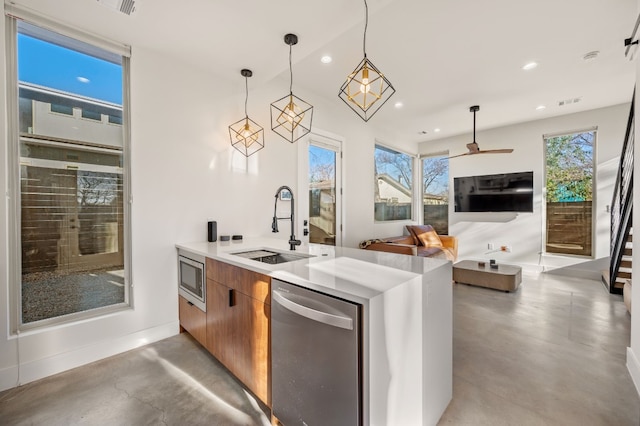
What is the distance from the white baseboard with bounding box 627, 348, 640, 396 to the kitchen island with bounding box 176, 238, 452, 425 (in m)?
1.30

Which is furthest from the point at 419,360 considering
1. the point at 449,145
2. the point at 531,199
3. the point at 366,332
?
the point at 449,145

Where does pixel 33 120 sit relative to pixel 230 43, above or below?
below

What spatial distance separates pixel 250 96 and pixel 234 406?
2988 mm

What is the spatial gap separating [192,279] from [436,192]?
5.74 meters

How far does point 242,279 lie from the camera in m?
1.65

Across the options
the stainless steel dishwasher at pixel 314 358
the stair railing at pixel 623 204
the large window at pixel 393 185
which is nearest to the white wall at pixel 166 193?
the stainless steel dishwasher at pixel 314 358

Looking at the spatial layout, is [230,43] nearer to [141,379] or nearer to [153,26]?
[153,26]

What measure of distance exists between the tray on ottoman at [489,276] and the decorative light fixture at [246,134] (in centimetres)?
359

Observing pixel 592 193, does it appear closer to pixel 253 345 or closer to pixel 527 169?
pixel 527 169

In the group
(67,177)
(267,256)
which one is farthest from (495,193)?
(67,177)

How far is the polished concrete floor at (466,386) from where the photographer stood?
156 cm

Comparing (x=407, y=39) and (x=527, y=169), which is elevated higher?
(x=407, y=39)

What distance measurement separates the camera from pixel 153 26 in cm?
213

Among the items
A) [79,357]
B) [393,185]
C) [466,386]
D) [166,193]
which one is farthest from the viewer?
[393,185]
